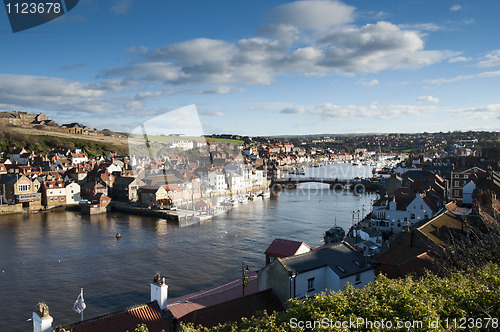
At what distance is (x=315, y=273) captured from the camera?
9.73 meters

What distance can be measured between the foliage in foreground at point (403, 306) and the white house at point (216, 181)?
37.3 metres

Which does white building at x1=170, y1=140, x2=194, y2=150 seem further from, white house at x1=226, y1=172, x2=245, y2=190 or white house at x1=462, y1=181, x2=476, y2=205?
white house at x1=462, y1=181, x2=476, y2=205

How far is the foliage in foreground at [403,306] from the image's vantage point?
16.4 feet

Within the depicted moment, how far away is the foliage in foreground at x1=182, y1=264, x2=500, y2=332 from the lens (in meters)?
4.98

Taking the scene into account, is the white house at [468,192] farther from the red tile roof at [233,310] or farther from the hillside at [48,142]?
the hillside at [48,142]

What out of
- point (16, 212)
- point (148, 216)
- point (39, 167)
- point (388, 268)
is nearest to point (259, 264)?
point (388, 268)

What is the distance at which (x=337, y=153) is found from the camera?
5167 inches

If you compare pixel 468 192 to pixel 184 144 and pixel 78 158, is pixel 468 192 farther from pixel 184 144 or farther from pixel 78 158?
pixel 184 144

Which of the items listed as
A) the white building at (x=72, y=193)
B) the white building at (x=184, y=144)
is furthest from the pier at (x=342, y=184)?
the white building at (x=72, y=193)

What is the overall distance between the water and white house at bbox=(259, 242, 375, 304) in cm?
601

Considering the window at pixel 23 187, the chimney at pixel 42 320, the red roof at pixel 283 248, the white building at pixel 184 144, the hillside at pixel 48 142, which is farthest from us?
the white building at pixel 184 144

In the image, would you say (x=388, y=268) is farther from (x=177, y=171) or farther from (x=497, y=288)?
(x=177, y=171)

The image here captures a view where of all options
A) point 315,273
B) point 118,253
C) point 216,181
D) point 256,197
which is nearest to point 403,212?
point 315,273

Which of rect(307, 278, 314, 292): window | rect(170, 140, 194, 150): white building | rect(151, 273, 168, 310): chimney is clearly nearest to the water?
rect(151, 273, 168, 310): chimney
